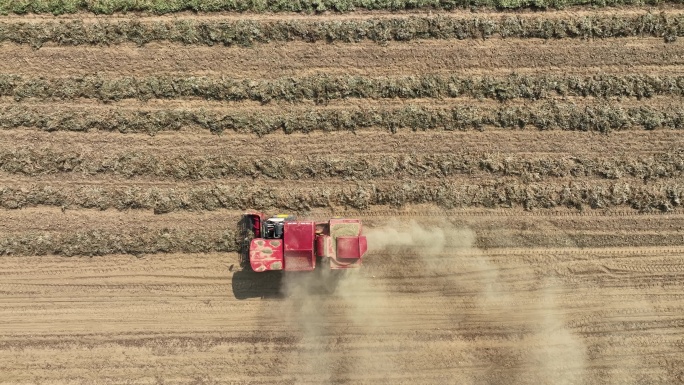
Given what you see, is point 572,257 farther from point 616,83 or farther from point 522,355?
point 616,83

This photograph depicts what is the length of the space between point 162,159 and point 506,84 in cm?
1094

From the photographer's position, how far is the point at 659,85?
42.8ft

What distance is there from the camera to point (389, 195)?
41.8 ft

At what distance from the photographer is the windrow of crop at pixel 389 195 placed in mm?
12703

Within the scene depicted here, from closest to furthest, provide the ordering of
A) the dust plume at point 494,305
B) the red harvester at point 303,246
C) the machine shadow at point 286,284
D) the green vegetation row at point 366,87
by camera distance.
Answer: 1. the red harvester at point 303,246
2. the dust plume at point 494,305
3. the machine shadow at point 286,284
4. the green vegetation row at point 366,87

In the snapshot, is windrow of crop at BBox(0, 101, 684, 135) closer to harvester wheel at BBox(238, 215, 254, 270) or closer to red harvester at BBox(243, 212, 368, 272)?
harvester wheel at BBox(238, 215, 254, 270)

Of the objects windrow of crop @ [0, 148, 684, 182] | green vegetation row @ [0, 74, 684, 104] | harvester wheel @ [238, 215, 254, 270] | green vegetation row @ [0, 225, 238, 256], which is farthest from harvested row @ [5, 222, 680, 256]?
green vegetation row @ [0, 74, 684, 104]

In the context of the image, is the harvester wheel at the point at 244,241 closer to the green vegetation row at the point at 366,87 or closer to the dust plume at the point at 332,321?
the dust plume at the point at 332,321

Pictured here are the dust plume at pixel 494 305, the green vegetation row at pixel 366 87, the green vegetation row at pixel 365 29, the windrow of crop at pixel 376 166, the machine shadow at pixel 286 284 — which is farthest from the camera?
the green vegetation row at pixel 365 29

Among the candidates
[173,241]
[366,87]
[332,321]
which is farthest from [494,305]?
[173,241]

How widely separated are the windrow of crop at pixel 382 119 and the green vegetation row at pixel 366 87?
0.41 metres

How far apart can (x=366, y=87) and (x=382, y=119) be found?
1.13m

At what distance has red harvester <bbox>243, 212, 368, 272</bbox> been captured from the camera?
1168 cm

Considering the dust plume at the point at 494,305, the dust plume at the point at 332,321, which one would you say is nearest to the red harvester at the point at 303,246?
the dust plume at the point at 332,321
